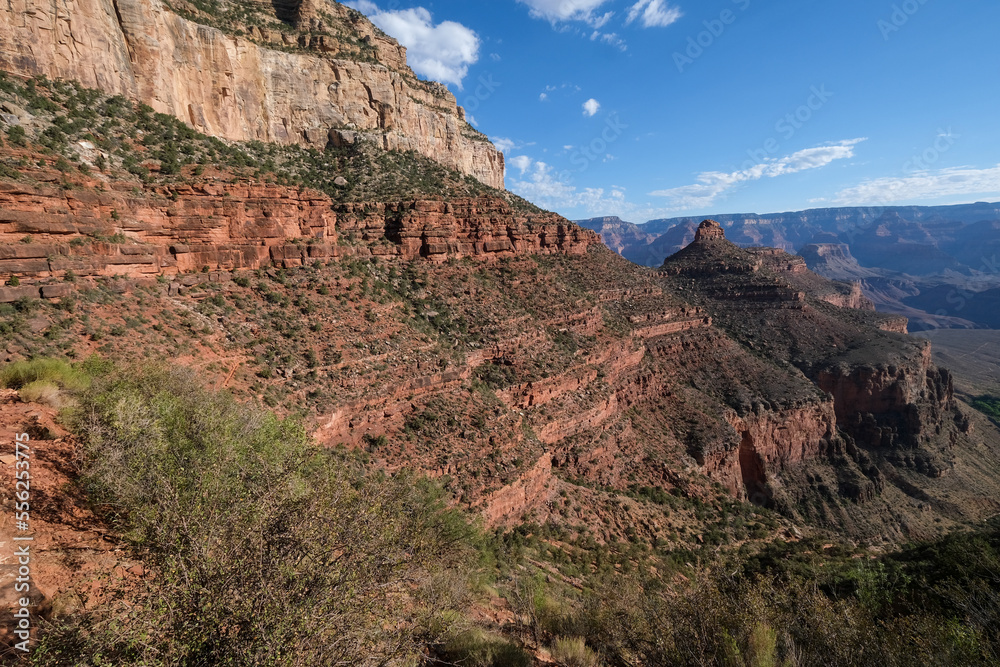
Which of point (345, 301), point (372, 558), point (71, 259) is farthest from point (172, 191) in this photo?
point (372, 558)

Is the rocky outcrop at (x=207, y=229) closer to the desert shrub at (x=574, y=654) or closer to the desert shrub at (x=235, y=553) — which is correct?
the desert shrub at (x=235, y=553)

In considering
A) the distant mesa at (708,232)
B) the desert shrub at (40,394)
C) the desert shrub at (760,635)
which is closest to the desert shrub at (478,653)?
the desert shrub at (760,635)

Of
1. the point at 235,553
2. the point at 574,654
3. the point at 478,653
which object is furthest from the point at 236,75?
the point at 574,654

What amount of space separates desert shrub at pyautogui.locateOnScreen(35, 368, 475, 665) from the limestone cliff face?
992 inches

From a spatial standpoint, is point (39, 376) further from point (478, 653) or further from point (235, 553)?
point (478, 653)

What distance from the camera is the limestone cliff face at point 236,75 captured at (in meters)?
23.6

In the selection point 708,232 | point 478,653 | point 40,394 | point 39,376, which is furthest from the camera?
point 708,232

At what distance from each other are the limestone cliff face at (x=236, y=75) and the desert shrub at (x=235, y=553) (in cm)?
2519

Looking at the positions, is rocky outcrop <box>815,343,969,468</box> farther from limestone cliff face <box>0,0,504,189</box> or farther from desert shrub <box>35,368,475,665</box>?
desert shrub <box>35,368,475,665</box>

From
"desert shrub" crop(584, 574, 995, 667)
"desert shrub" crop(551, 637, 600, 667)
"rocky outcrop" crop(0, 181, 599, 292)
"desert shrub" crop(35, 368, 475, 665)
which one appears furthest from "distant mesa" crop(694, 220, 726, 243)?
"desert shrub" crop(35, 368, 475, 665)

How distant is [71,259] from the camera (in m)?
17.5

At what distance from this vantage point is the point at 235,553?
6.11 meters

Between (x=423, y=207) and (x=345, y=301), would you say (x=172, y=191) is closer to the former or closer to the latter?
(x=345, y=301)

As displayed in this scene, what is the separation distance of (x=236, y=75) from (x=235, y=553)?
41.5 m
